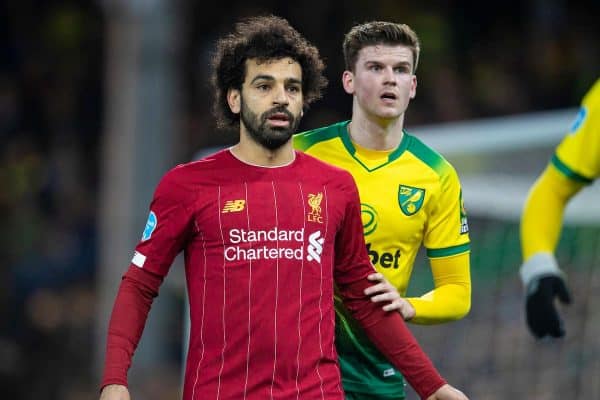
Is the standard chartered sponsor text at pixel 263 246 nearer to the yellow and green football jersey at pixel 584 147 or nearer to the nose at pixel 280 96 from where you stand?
the nose at pixel 280 96

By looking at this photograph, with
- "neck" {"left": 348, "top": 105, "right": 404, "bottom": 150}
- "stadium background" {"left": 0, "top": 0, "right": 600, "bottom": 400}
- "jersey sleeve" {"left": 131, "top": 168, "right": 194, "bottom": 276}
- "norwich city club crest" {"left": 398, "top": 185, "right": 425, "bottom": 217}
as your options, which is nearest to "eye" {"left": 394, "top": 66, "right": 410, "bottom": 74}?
"neck" {"left": 348, "top": 105, "right": 404, "bottom": 150}

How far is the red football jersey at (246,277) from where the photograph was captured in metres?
4.57

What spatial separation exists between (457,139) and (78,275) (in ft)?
17.5

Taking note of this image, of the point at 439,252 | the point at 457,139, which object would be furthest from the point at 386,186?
the point at 457,139

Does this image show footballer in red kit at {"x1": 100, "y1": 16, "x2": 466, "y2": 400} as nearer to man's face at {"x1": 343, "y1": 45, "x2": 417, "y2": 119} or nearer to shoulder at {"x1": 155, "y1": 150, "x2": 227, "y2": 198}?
shoulder at {"x1": 155, "y1": 150, "x2": 227, "y2": 198}

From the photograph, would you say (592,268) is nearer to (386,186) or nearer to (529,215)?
(529,215)

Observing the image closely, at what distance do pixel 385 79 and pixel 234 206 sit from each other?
0.82m

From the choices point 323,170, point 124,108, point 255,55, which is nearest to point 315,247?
point 323,170

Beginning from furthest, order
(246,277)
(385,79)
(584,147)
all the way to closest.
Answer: (584,147)
(385,79)
(246,277)

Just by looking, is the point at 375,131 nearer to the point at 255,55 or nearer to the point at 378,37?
the point at 378,37

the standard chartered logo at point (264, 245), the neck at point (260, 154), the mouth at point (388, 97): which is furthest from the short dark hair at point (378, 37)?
the standard chartered logo at point (264, 245)

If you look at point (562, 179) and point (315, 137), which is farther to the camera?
point (562, 179)

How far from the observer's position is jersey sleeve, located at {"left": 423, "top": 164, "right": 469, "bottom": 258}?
5.27m

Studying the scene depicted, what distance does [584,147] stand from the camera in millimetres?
6000
